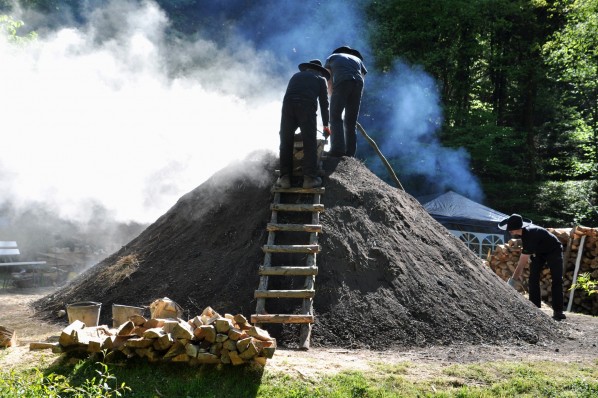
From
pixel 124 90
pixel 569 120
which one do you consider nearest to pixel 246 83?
pixel 124 90

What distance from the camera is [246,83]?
21.9 metres

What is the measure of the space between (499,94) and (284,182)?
2323 centimetres

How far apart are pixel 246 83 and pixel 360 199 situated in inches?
596

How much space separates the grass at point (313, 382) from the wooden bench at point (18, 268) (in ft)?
26.7

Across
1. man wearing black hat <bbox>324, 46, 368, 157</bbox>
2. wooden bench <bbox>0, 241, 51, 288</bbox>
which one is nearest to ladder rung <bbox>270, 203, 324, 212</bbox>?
man wearing black hat <bbox>324, 46, 368, 157</bbox>

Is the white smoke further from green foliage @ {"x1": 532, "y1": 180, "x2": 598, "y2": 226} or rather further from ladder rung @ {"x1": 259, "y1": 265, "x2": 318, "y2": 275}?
green foliage @ {"x1": 532, "y1": 180, "x2": 598, "y2": 226}

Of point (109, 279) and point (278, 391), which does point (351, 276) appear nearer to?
point (278, 391)

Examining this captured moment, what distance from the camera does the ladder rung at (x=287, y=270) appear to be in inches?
243

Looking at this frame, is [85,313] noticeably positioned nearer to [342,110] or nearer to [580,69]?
[342,110]

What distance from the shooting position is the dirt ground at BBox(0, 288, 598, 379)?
16.0 feet

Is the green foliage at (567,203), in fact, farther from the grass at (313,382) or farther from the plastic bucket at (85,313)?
the plastic bucket at (85,313)

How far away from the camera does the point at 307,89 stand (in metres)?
7.28

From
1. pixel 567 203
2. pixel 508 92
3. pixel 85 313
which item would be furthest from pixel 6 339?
pixel 508 92

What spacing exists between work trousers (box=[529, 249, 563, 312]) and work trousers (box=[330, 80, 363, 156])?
11.5 ft
